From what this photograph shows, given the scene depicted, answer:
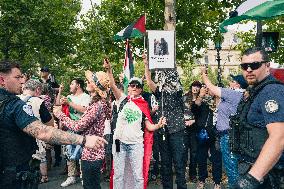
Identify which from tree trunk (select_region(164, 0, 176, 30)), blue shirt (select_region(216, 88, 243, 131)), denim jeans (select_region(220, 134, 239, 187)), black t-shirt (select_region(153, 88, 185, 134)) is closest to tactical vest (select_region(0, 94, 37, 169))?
blue shirt (select_region(216, 88, 243, 131))

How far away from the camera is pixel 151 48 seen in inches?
289

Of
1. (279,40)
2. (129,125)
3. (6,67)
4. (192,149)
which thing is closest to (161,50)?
(129,125)

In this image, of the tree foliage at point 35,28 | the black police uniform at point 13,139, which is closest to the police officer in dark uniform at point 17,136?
the black police uniform at point 13,139

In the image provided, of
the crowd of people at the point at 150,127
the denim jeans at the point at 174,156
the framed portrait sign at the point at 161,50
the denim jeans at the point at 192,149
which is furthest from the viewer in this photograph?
the denim jeans at the point at 192,149

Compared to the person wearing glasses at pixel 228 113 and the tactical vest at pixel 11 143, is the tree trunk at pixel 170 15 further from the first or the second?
the tactical vest at pixel 11 143

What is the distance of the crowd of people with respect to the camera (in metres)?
3.45

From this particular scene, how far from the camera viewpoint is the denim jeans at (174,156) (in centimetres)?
695

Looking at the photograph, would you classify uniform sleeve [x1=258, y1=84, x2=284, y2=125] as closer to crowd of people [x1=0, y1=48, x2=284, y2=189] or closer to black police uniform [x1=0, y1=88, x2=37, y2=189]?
crowd of people [x1=0, y1=48, x2=284, y2=189]

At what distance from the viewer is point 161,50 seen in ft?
24.3

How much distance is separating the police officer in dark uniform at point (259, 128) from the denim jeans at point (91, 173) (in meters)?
2.62

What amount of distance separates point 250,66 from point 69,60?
31159mm

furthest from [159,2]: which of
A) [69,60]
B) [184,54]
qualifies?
[69,60]

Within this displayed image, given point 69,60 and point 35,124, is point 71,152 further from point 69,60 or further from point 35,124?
point 69,60

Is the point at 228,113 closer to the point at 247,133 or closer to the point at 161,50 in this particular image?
the point at 161,50
